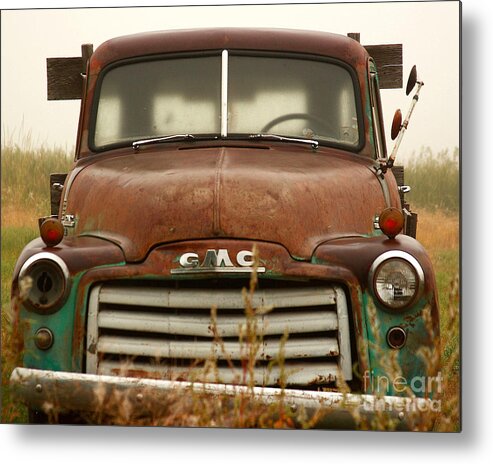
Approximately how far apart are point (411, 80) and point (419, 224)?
0.56m

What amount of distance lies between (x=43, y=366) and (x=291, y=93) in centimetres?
140

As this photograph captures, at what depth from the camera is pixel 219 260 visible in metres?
3.19

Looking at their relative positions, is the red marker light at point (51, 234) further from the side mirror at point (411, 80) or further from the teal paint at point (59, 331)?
the side mirror at point (411, 80)

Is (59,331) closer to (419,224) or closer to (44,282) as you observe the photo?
(44,282)

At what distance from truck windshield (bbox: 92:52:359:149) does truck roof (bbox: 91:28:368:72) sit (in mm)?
50

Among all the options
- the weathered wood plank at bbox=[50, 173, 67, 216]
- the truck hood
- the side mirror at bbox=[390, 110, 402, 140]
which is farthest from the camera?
the weathered wood plank at bbox=[50, 173, 67, 216]

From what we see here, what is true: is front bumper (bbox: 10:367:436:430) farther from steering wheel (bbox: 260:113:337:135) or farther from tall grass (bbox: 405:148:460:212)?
steering wheel (bbox: 260:113:337:135)

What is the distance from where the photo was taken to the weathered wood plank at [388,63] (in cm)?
393

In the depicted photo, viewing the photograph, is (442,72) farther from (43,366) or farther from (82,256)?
(43,366)

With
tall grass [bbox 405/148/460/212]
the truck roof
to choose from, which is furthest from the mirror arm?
the truck roof

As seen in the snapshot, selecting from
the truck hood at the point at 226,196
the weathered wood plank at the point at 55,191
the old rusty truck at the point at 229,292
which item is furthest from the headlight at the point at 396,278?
the weathered wood plank at the point at 55,191

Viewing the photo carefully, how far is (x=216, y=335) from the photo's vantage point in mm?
3242

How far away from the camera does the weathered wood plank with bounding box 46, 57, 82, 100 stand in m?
3.98

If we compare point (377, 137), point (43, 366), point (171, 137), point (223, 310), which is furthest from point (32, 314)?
point (377, 137)
